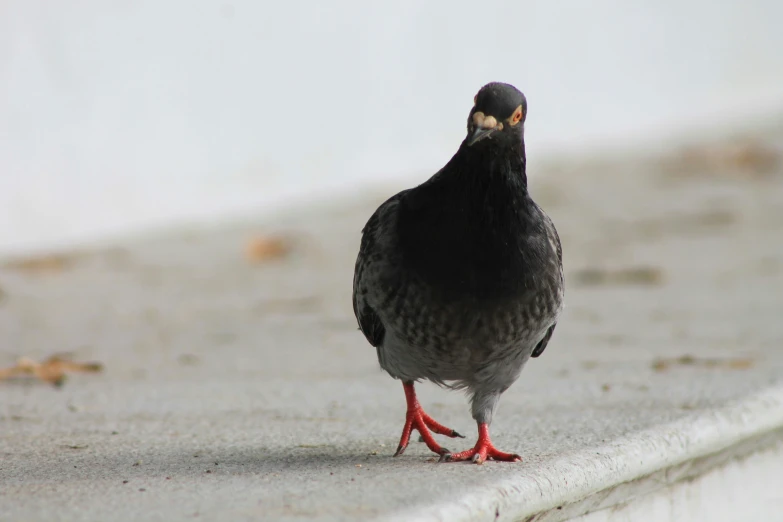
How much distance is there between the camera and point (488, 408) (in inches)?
144

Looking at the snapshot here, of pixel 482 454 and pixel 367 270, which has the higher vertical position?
pixel 367 270

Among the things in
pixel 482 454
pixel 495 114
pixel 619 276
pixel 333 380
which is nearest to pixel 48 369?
pixel 333 380

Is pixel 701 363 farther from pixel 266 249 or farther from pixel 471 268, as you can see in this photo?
Result: pixel 266 249

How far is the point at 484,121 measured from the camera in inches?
126

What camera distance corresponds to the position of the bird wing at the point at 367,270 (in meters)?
3.61

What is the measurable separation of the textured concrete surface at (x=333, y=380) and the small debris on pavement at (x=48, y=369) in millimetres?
83

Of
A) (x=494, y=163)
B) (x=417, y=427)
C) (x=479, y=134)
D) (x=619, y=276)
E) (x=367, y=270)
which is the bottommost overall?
(x=619, y=276)

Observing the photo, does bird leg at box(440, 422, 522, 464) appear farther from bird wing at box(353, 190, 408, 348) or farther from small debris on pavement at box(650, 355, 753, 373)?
small debris on pavement at box(650, 355, 753, 373)

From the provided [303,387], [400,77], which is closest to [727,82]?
[400,77]

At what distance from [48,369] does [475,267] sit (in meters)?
2.67

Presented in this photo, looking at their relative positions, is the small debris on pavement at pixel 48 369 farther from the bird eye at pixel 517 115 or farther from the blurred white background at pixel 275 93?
the bird eye at pixel 517 115

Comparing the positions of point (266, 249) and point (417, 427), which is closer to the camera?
point (417, 427)

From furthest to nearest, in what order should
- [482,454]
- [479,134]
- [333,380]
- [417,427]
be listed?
[333,380], [417,427], [482,454], [479,134]

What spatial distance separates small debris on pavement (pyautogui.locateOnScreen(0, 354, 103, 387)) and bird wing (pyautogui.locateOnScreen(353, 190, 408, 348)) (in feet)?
6.39
